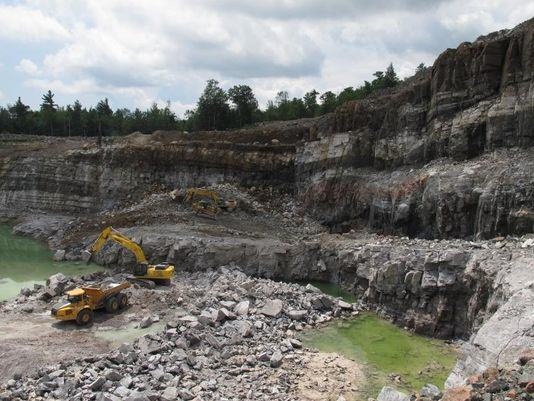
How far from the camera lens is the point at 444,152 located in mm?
24812

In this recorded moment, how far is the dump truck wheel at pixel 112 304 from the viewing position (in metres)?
16.4

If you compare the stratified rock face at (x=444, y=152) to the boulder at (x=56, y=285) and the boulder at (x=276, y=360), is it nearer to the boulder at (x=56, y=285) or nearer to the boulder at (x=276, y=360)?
the boulder at (x=276, y=360)

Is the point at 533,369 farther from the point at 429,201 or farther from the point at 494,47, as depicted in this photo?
the point at 494,47

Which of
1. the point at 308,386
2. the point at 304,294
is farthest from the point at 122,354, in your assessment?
the point at 304,294

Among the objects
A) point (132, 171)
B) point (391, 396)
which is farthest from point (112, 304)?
point (132, 171)

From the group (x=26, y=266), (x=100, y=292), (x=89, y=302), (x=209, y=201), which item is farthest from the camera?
(x=209, y=201)

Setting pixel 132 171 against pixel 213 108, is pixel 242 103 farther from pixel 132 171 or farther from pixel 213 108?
pixel 132 171

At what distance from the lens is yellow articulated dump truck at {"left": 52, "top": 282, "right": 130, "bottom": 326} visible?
49.7 feet

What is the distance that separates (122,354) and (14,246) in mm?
19500

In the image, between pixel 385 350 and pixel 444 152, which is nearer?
pixel 385 350

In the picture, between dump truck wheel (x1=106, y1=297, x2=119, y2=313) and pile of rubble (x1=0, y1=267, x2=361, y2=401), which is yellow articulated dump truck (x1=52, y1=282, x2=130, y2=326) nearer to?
dump truck wheel (x1=106, y1=297, x2=119, y2=313)

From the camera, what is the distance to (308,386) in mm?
12133

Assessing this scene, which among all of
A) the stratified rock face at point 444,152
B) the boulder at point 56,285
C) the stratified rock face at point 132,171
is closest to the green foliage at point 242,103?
the stratified rock face at point 132,171

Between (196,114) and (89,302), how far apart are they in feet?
132
